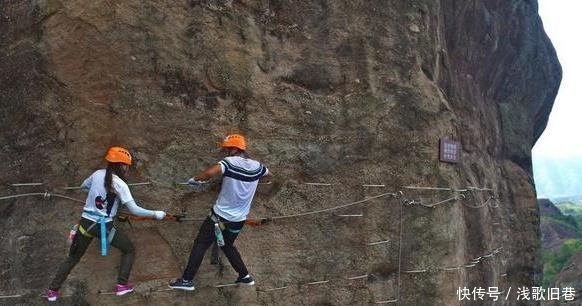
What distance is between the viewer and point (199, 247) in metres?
6.40

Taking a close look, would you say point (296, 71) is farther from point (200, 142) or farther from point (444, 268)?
point (444, 268)

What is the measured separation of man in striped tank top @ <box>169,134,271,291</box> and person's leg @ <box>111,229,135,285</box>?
598 millimetres

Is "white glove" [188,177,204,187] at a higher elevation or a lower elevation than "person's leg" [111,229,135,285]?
higher

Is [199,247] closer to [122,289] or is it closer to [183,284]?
[183,284]

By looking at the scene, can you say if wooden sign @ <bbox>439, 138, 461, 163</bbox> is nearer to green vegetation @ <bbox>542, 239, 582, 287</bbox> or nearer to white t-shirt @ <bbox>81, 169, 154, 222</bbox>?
white t-shirt @ <bbox>81, 169, 154, 222</bbox>

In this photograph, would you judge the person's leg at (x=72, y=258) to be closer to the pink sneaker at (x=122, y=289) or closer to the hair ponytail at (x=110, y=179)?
the hair ponytail at (x=110, y=179)

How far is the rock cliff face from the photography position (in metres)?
6.64

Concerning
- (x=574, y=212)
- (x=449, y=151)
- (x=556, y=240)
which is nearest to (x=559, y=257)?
(x=556, y=240)

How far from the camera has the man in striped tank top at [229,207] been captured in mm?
6312

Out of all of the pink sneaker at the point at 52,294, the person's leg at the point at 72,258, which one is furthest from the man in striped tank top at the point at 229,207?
the pink sneaker at the point at 52,294

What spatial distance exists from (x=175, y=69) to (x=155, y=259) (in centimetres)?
249

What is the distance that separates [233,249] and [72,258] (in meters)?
1.84

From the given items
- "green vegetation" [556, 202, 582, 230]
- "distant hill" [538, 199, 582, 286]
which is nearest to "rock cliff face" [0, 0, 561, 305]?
"distant hill" [538, 199, 582, 286]

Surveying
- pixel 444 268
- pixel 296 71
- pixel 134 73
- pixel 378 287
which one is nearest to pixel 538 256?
pixel 444 268
